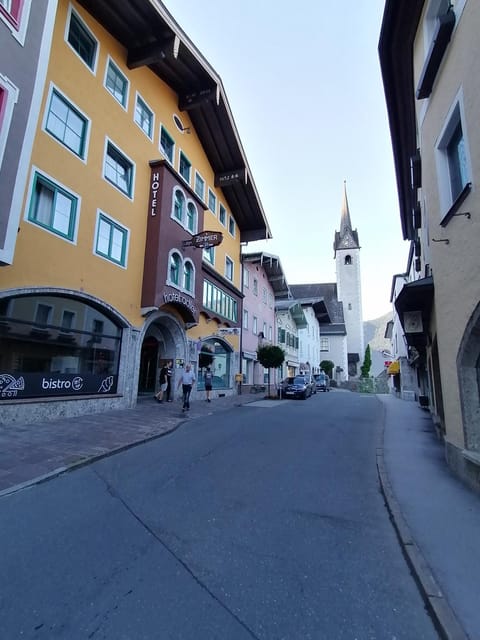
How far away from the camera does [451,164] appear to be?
6.42 meters

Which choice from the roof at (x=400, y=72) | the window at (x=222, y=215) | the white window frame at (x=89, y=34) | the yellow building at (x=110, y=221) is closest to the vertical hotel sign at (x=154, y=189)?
the yellow building at (x=110, y=221)

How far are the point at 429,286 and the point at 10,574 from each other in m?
8.18

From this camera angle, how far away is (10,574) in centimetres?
295

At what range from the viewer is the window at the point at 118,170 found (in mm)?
12664

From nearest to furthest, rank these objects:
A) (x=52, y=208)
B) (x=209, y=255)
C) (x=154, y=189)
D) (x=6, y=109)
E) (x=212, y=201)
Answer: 1. (x=6, y=109)
2. (x=52, y=208)
3. (x=154, y=189)
4. (x=209, y=255)
5. (x=212, y=201)

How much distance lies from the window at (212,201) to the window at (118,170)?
26.3 feet

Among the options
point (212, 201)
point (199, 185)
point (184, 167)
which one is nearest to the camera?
point (184, 167)

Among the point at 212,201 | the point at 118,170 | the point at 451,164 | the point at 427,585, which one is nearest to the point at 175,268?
the point at 118,170

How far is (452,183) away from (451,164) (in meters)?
0.38

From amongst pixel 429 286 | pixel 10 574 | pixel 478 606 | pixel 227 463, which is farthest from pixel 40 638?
pixel 429 286

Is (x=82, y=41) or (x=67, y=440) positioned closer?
(x=67, y=440)

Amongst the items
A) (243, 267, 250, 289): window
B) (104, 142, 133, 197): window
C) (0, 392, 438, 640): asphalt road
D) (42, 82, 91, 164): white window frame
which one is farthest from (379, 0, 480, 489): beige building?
(243, 267, 250, 289): window

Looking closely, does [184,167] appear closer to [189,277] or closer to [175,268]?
[189,277]

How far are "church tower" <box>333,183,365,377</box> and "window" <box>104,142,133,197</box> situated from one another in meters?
56.6
